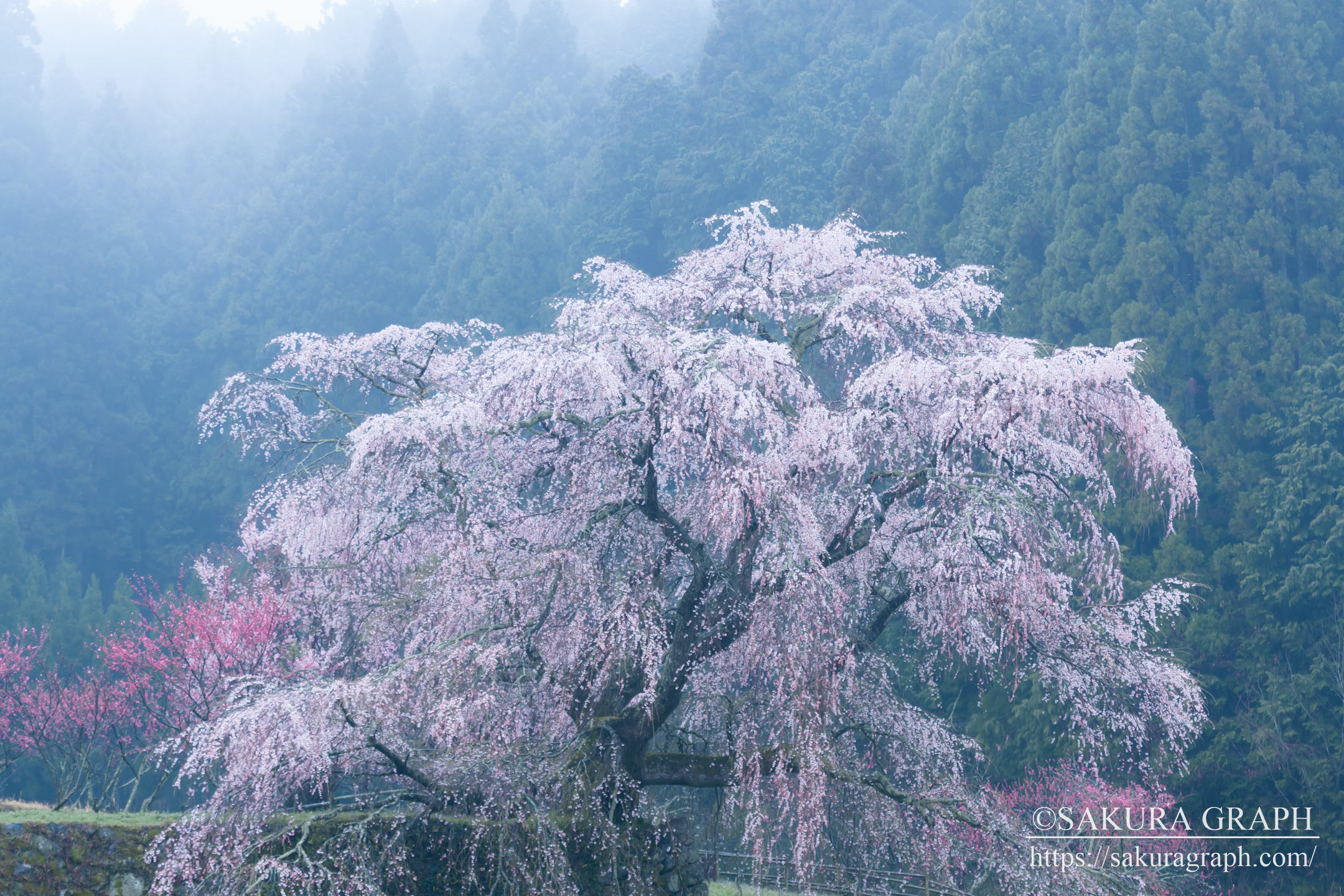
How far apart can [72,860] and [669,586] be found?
4.26 metres

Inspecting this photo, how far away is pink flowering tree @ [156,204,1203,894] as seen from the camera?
6.26 m

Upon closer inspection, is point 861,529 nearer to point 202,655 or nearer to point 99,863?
point 99,863

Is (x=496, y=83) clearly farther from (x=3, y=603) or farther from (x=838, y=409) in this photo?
(x=838, y=409)

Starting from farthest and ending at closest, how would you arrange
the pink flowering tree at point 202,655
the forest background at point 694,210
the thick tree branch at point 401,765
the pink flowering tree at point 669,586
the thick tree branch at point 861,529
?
the forest background at point 694,210, the pink flowering tree at point 202,655, the thick tree branch at point 861,529, the pink flowering tree at point 669,586, the thick tree branch at point 401,765

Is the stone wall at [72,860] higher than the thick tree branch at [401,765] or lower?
lower

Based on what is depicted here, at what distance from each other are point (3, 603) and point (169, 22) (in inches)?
1331

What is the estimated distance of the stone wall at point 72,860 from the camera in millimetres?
6883

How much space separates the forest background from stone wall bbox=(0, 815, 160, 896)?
714cm

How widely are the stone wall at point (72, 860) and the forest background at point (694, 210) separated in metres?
7.14

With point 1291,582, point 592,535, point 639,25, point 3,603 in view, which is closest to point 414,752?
point 592,535

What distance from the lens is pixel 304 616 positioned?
34.3 feet

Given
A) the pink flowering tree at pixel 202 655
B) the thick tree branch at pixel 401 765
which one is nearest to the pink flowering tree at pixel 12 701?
the pink flowering tree at pixel 202 655

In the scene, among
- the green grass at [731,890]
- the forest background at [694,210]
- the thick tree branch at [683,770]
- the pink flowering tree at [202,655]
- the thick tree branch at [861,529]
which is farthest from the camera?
the forest background at [694,210]

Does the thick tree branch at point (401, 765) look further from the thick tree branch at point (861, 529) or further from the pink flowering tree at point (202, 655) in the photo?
the pink flowering tree at point (202, 655)
